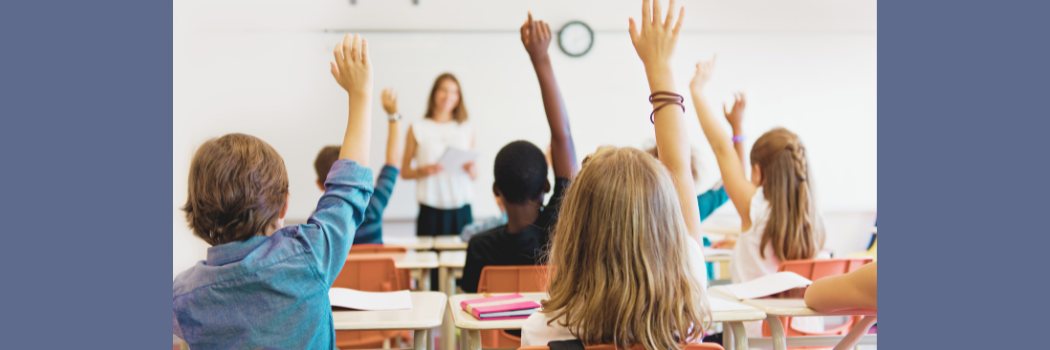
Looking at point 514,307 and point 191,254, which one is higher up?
point 514,307

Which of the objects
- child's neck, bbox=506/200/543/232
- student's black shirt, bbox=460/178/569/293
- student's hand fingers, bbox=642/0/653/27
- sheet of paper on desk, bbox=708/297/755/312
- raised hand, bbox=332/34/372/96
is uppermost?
student's hand fingers, bbox=642/0/653/27

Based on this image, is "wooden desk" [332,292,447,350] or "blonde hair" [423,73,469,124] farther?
"blonde hair" [423,73,469,124]

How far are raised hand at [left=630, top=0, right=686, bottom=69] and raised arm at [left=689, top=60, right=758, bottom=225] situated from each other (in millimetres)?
629

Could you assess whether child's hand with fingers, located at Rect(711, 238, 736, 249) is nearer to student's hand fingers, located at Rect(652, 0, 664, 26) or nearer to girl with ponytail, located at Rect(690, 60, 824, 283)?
girl with ponytail, located at Rect(690, 60, 824, 283)

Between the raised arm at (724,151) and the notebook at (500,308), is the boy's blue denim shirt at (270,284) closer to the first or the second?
the notebook at (500,308)

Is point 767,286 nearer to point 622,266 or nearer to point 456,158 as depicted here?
point 622,266

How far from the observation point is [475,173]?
4582 millimetres

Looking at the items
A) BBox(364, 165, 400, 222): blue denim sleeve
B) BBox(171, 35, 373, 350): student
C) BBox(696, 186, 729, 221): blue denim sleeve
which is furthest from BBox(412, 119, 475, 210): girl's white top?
BBox(171, 35, 373, 350): student

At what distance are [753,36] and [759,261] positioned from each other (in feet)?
11.3

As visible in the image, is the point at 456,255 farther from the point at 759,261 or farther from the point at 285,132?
the point at 285,132

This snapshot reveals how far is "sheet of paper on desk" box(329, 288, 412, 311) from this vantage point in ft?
4.65

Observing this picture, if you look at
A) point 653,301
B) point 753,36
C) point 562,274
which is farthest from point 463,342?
point 753,36

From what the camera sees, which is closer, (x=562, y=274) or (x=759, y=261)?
(x=562, y=274)

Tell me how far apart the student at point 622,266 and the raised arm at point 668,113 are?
0.67 feet
